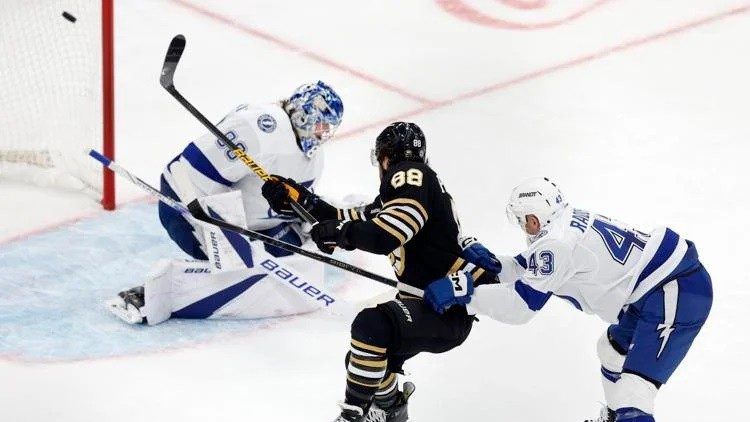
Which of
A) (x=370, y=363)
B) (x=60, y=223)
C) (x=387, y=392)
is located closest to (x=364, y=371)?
(x=370, y=363)

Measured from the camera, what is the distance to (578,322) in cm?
495

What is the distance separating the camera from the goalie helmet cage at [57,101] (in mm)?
5586

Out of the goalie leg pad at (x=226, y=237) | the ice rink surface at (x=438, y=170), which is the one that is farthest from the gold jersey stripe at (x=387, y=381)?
the goalie leg pad at (x=226, y=237)

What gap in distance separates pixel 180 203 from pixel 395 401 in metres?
1.07

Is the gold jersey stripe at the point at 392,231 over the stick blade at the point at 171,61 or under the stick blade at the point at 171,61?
under

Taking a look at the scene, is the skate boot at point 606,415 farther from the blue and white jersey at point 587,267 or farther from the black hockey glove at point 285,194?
the black hockey glove at point 285,194

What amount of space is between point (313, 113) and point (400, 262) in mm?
752

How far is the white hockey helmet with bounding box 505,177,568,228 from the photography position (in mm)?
3846

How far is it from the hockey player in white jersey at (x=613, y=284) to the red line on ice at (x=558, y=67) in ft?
8.03

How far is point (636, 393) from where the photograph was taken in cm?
384

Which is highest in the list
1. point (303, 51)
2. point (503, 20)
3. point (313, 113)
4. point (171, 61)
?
point (503, 20)

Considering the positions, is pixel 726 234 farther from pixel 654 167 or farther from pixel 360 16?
pixel 360 16

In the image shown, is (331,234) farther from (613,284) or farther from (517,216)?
(613,284)

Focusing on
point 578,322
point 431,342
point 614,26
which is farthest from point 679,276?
point 614,26
